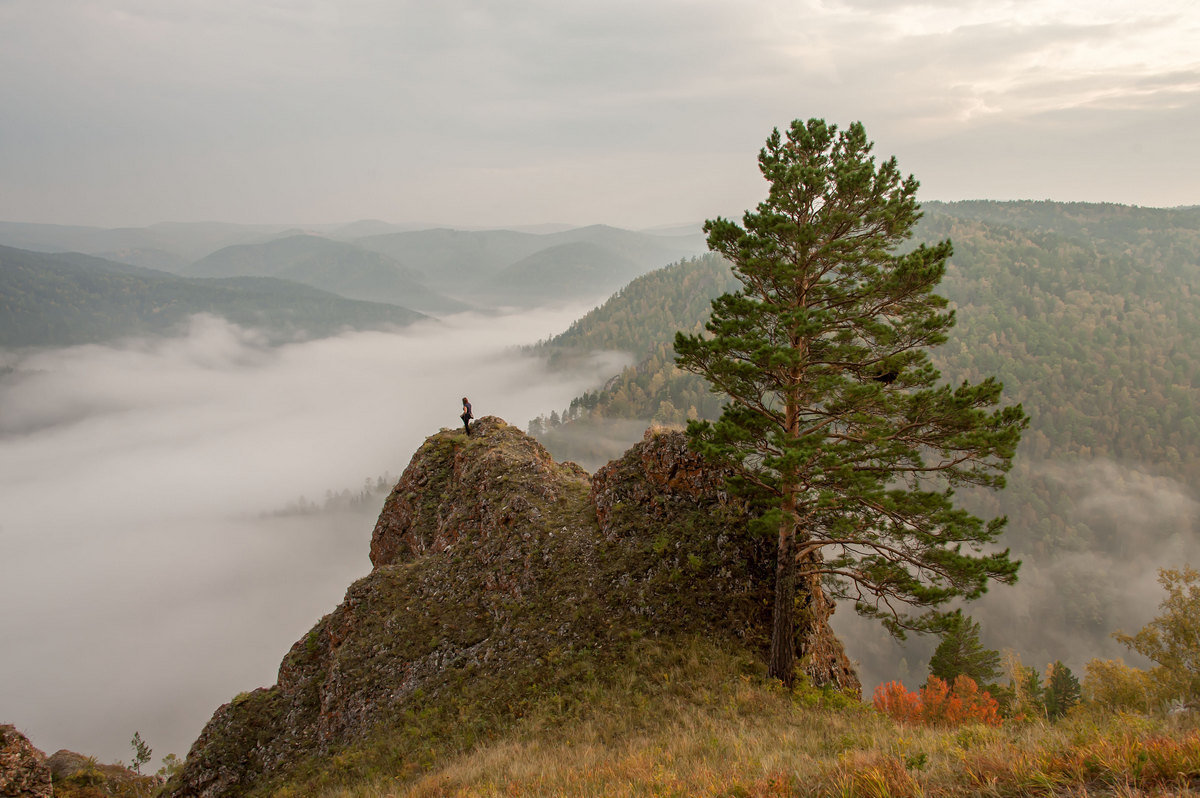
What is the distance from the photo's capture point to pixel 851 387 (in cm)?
1135

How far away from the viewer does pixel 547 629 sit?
17312 mm

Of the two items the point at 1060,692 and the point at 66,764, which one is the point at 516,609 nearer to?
the point at 66,764

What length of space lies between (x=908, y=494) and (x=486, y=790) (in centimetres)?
1069

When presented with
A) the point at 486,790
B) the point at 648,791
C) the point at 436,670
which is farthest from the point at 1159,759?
the point at 436,670

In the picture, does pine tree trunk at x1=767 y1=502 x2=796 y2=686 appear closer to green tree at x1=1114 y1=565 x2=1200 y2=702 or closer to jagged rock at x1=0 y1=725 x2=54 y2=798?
jagged rock at x1=0 y1=725 x2=54 y2=798

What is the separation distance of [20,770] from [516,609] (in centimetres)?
1756

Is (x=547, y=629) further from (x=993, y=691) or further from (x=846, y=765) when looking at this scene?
(x=993, y=691)

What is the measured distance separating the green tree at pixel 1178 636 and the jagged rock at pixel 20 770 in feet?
158

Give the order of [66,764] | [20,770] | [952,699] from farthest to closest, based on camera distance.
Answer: [952,699], [66,764], [20,770]

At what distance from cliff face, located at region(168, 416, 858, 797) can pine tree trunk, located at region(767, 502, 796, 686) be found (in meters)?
1.25

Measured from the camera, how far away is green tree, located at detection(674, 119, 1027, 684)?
11.1 metres

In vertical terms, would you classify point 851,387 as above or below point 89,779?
above

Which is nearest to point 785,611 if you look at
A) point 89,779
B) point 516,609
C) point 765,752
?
point 765,752

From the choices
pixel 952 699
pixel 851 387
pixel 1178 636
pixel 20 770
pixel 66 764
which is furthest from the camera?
pixel 952 699
